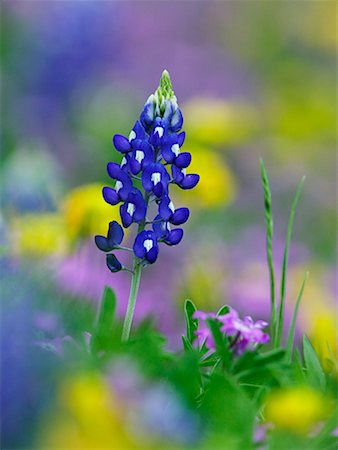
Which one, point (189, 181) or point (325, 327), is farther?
point (325, 327)

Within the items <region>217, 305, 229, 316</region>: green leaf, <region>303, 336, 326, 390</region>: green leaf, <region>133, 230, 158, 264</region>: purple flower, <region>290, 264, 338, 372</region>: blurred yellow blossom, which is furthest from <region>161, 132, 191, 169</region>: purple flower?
<region>290, 264, 338, 372</region>: blurred yellow blossom

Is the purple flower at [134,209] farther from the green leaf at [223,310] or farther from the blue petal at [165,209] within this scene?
the green leaf at [223,310]

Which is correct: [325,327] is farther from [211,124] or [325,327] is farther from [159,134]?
[159,134]

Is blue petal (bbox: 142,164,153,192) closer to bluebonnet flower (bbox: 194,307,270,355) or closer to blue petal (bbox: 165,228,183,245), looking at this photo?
blue petal (bbox: 165,228,183,245)

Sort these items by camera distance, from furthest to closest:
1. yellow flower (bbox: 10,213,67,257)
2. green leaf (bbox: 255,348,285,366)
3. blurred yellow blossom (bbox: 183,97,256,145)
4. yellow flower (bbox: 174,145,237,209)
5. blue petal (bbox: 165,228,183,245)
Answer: blurred yellow blossom (bbox: 183,97,256,145), yellow flower (bbox: 174,145,237,209), yellow flower (bbox: 10,213,67,257), blue petal (bbox: 165,228,183,245), green leaf (bbox: 255,348,285,366)

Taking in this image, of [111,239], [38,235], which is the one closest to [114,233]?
[111,239]

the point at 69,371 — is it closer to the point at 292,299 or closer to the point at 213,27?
the point at 292,299

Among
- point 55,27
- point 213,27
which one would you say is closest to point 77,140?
point 55,27

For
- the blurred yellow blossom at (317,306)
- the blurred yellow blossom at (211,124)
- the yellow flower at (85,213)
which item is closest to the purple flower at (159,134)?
the yellow flower at (85,213)
